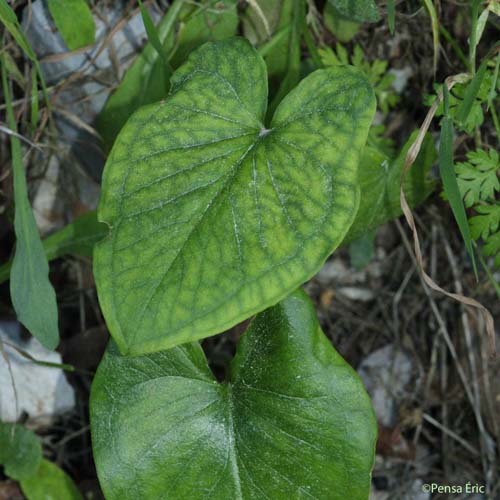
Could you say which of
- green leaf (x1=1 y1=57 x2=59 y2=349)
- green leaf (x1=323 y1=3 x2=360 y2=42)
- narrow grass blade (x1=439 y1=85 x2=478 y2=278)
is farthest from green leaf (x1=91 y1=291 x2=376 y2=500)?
green leaf (x1=323 y1=3 x2=360 y2=42)

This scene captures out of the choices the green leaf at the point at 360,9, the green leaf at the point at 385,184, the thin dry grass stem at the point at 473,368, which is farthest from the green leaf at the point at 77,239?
the thin dry grass stem at the point at 473,368

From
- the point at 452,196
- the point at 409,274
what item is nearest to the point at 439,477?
the point at 409,274

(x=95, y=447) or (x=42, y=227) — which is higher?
(x=42, y=227)

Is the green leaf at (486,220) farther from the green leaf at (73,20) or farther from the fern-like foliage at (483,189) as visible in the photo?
the green leaf at (73,20)

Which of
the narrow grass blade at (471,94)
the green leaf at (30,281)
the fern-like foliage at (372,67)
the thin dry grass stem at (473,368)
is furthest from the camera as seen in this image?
the thin dry grass stem at (473,368)

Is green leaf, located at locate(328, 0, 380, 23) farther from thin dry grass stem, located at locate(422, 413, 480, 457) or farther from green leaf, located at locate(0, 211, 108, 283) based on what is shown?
thin dry grass stem, located at locate(422, 413, 480, 457)

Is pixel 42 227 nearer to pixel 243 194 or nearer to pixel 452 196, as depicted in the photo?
pixel 243 194
